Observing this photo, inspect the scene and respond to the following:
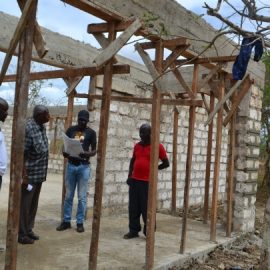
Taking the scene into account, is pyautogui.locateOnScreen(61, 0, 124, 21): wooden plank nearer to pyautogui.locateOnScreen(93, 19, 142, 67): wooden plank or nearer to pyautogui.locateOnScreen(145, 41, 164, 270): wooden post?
pyautogui.locateOnScreen(93, 19, 142, 67): wooden plank

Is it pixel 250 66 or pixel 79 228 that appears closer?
pixel 79 228

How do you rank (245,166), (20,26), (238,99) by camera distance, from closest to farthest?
(20,26) < (238,99) < (245,166)

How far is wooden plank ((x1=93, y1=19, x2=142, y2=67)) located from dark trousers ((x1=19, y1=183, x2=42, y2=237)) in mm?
2175

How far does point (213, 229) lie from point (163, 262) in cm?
160

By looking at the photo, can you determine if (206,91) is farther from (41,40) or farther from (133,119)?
(41,40)

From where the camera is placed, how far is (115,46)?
338cm

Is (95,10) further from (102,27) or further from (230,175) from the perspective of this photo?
(230,175)

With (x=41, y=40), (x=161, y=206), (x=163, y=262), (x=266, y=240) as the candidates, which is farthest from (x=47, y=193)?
(x=41, y=40)

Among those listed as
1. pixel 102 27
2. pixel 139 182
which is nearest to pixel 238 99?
pixel 139 182

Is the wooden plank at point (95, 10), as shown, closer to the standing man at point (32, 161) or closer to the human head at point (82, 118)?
the standing man at point (32, 161)

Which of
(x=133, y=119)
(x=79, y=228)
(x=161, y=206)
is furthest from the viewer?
(x=161, y=206)

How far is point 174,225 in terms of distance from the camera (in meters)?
7.02

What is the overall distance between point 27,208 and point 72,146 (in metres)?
1.06

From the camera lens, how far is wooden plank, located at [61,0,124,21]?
3.54 metres
